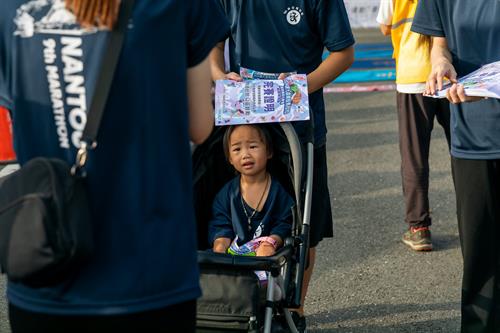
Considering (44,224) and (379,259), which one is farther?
(379,259)

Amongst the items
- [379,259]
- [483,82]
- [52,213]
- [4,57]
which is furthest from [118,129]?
[379,259]

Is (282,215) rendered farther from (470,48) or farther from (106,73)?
(106,73)

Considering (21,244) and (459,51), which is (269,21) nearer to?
(459,51)

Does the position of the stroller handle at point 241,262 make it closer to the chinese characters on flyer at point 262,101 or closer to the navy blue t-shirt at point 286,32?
the chinese characters on flyer at point 262,101

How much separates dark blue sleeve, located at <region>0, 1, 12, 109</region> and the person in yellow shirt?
3588mm

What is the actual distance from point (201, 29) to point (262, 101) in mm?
1531

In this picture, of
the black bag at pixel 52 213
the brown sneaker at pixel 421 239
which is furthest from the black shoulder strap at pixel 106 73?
the brown sneaker at pixel 421 239

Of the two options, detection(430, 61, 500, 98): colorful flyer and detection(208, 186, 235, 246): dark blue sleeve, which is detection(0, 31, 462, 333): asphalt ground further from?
detection(430, 61, 500, 98): colorful flyer

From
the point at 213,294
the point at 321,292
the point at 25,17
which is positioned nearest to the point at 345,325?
the point at 321,292

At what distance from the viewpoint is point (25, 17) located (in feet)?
6.61

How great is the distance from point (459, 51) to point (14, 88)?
6.93ft

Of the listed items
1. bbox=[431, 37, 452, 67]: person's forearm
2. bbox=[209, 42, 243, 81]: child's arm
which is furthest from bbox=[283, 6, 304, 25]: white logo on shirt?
bbox=[431, 37, 452, 67]: person's forearm

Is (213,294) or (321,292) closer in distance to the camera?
(213,294)

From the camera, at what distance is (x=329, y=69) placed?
12.7ft
